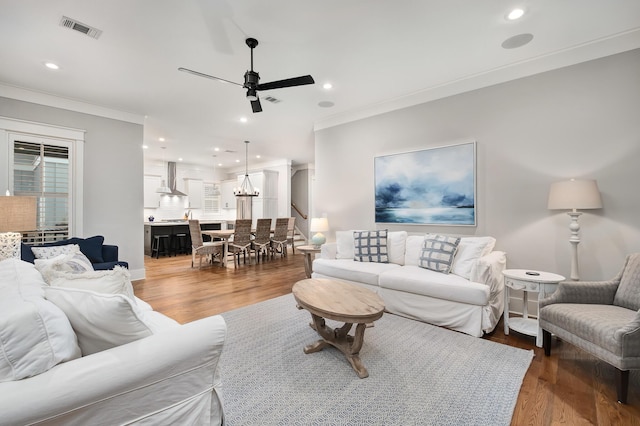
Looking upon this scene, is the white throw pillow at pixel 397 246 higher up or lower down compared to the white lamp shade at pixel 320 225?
lower down

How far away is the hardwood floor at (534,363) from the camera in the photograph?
173 cm

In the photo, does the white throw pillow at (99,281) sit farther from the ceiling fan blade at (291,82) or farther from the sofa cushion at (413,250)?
the sofa cushion at (413,250)

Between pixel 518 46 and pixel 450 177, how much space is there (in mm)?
1564

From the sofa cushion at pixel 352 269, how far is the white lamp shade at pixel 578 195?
1.82 meters

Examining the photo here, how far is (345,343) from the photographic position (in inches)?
93.4

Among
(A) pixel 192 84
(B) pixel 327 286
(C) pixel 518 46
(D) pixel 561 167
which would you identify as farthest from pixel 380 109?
(B) pixel 327 286

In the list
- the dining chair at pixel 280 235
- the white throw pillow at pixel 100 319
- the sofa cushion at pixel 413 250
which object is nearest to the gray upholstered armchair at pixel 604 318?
the sofa cushion at pixel 413 250

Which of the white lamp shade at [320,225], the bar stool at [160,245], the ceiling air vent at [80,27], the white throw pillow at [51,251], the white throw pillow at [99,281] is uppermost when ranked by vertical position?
the ceiling air vent at [80,27]

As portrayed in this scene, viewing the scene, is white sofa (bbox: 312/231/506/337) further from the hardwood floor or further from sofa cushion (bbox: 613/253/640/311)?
sofa cushion (bbox: 613/253/640/311)

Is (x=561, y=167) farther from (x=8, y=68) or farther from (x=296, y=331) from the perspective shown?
(x=8, y=68)

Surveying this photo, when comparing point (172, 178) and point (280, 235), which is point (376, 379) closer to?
point (280, 235)

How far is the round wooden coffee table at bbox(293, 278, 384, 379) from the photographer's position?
2070 millimetres

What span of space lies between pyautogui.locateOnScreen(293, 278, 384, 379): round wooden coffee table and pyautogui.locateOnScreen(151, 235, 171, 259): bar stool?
6.54 meters

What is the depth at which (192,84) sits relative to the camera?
3871mm
